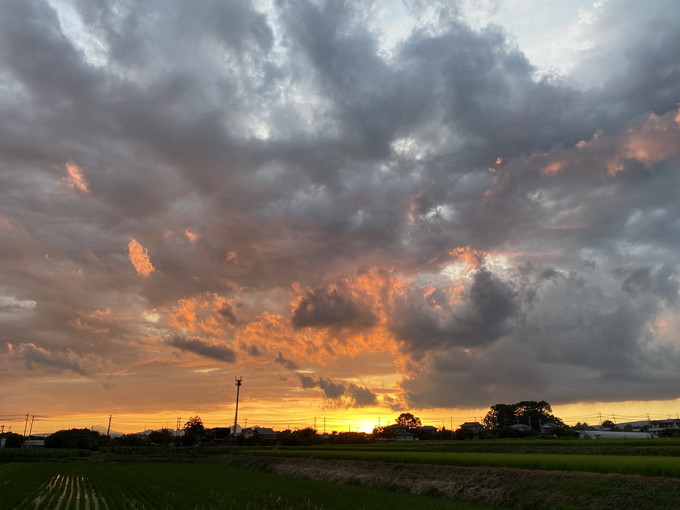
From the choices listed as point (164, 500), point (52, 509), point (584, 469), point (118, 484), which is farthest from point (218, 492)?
point (584, 469)

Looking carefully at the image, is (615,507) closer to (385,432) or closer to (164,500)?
(164,500)

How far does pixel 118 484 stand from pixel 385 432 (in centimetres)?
16279

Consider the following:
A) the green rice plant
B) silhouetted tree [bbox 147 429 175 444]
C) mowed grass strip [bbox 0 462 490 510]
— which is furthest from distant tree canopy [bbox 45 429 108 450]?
mowed grass strip [bbox 0 462 490 510]

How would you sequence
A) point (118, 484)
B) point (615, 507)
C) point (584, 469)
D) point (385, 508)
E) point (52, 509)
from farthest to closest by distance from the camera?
point (118, 484) → point (52, 509) → point (584, 469) → point (385, 508) → point (615, 507)

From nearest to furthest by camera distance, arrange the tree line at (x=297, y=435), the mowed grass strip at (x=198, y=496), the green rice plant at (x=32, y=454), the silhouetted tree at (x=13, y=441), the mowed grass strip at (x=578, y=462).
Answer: the mowed grass strip at (x=578, y=462)
the mowed grass strip at (x=198, y=496)
the green rice plant at (x=32, y=454)
the tree line at (x=297, y=435)
the silhouetted tree at (x=13, y=441)

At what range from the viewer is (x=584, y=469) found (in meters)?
32.6

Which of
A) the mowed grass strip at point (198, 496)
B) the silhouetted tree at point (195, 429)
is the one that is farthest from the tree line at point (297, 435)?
the mowed grass strip at point (198, 496)

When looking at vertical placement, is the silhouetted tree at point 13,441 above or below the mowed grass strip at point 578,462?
below

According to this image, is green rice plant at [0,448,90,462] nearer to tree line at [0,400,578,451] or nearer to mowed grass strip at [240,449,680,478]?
tree line at [0,400,578,451]

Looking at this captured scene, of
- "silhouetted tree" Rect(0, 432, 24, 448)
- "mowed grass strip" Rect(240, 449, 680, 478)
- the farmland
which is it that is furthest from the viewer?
"silhouetted tree" Rect(0, 432, 24, 448)

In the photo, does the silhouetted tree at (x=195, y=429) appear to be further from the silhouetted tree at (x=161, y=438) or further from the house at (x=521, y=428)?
the house at (x=521, y=428)

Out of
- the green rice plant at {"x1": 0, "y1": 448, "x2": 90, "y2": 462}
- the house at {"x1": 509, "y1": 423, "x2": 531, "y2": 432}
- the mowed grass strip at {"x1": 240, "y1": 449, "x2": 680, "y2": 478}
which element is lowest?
the green rice plant at {"x1": 0, "y1": 448, "x2": 90, "y2": 462}

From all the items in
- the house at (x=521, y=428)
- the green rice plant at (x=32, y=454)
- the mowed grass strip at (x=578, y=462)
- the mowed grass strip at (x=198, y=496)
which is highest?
the house at (x=521, y=428)

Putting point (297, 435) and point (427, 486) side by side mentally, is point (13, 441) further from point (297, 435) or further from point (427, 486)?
point (427, 486)
